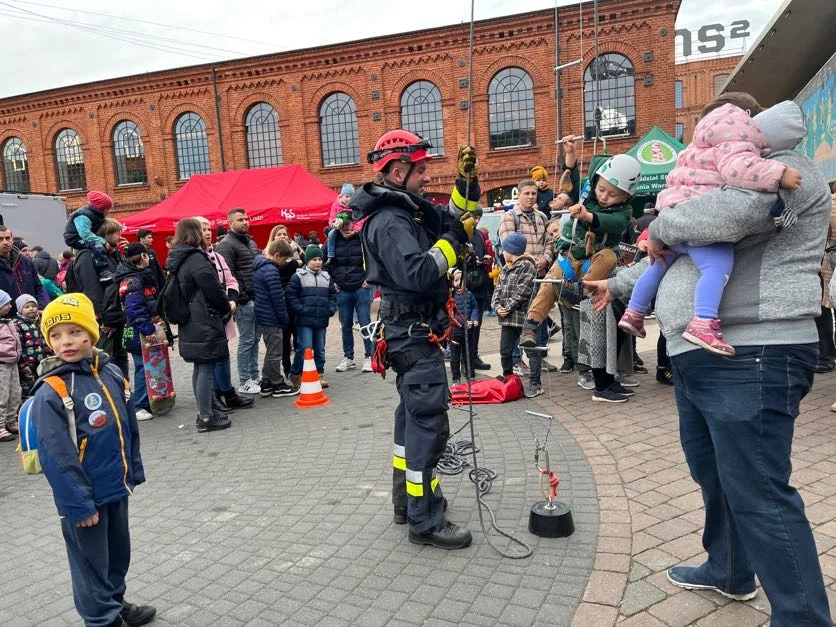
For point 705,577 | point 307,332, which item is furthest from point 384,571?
point 307,332

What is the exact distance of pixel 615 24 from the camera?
25.6 metres

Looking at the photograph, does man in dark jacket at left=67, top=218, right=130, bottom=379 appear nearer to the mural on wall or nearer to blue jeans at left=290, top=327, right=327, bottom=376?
blue jeans at left=290, top=327, right=327, bottom=376

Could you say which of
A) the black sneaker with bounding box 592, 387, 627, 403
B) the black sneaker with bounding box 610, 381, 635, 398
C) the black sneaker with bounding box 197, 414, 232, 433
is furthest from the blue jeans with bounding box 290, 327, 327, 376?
the black sneaker with bounding box 610, 381, 635, 398

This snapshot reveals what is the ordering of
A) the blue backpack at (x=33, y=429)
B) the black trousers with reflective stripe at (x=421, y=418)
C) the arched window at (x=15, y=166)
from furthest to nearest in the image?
1. the arched window at (x=15, y=166)
2. the black trousers with reflective stripe at (x=421, y=418)
3. the blue backpack at (x=33, y=429)

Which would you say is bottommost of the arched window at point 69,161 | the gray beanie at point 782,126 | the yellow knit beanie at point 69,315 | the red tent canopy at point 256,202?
the yellow knit beanie at point 69,315

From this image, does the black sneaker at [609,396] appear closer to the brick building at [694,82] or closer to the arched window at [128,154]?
the arched window at [128,154]

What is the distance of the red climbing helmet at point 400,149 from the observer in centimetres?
354

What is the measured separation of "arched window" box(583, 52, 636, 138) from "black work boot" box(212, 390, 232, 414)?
22.6 metres

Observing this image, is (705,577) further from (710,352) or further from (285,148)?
(285,148)

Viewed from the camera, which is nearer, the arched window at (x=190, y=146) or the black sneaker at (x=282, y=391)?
the black sneaker at (x=282, y=391)

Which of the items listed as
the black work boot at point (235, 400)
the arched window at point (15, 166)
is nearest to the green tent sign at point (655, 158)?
the black work boot at point (235, 400)

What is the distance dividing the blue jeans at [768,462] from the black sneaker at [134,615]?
8.82 ft

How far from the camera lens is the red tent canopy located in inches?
702

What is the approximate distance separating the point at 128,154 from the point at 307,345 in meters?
29.9
